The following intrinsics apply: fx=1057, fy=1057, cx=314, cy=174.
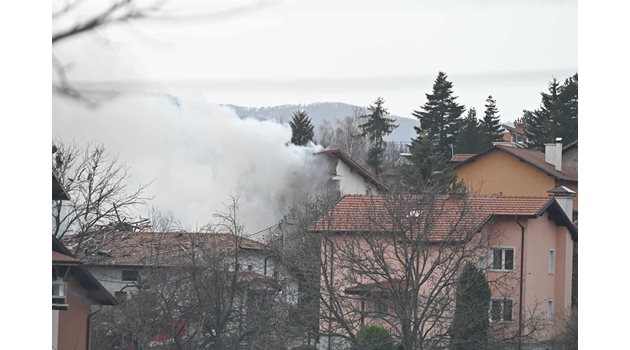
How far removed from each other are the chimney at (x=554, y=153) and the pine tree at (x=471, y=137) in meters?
0.33

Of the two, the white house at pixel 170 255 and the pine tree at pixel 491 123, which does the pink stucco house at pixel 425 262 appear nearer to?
the white house at pixel 170 255

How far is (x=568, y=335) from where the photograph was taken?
16.2 feet

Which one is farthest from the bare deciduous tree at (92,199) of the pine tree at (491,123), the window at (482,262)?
the window at (482,262)

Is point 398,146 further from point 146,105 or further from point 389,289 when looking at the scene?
point 146,105

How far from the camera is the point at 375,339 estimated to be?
6367 mm

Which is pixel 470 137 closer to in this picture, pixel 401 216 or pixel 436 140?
Result: pixel 436 140

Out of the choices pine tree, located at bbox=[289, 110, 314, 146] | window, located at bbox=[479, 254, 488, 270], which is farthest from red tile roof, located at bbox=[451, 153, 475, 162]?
window, located at bbox=[479, 254, 488, 270]

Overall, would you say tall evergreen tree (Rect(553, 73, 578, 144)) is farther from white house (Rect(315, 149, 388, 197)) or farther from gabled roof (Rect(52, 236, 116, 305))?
white house (Rect(315, 149, 388, 197))

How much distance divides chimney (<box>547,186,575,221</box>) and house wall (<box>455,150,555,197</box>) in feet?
0.29

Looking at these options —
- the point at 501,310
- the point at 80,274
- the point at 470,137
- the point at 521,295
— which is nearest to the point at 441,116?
the point at 470,137

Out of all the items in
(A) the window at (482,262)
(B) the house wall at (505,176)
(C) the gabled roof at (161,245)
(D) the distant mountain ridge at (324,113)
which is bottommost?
(A) the window at (482,262)

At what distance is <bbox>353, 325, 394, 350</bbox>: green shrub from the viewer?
6.30 metres

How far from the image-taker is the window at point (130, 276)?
21.9 ft

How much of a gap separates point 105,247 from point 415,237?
2.00m
